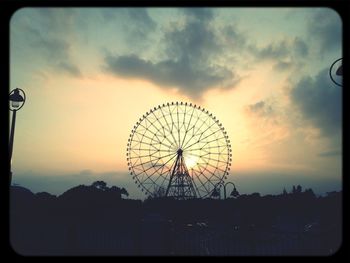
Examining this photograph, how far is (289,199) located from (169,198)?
13156 mm

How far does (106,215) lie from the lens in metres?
13.4
